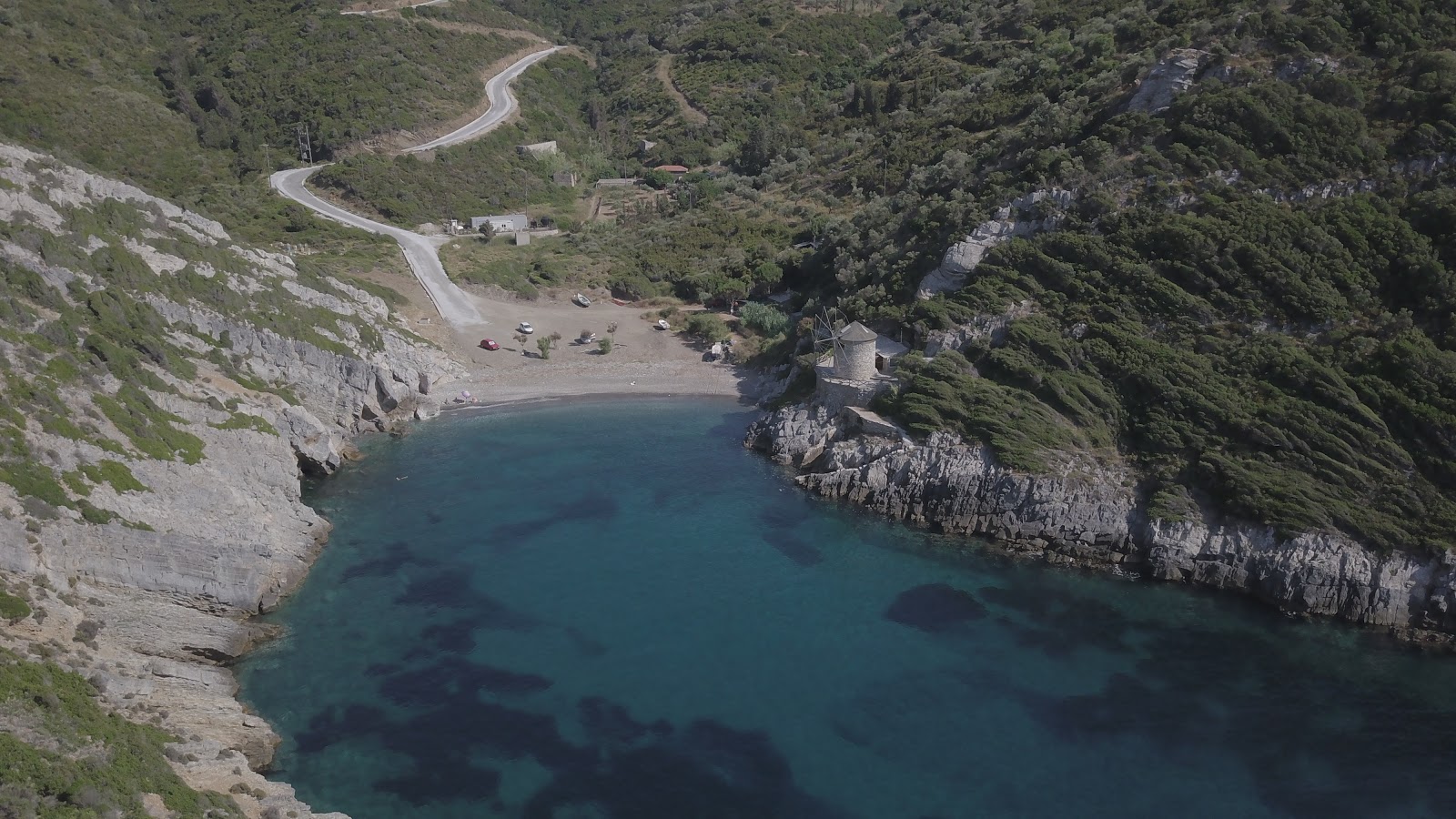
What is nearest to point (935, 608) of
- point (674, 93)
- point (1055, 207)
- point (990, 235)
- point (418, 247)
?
point (990, 235)

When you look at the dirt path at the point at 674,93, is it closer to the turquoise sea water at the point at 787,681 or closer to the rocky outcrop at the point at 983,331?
the rocky outcrop at the point at 983,331

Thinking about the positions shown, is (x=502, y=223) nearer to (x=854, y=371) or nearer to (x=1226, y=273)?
(x=854, y=371)

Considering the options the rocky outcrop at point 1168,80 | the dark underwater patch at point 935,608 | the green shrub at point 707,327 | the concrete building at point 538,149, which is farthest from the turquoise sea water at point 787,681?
the concrete building at point 538,149

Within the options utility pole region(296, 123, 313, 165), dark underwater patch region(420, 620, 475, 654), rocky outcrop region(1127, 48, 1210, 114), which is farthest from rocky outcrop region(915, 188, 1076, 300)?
utility pole region(296, 123, 313, 165)

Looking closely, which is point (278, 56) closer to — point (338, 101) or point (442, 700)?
point (338, 101)

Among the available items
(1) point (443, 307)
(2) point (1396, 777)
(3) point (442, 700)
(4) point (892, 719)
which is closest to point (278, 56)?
(1) point (443, 307)

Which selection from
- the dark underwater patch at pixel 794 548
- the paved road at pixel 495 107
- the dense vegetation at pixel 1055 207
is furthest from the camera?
the paved road at pixel 495 107
